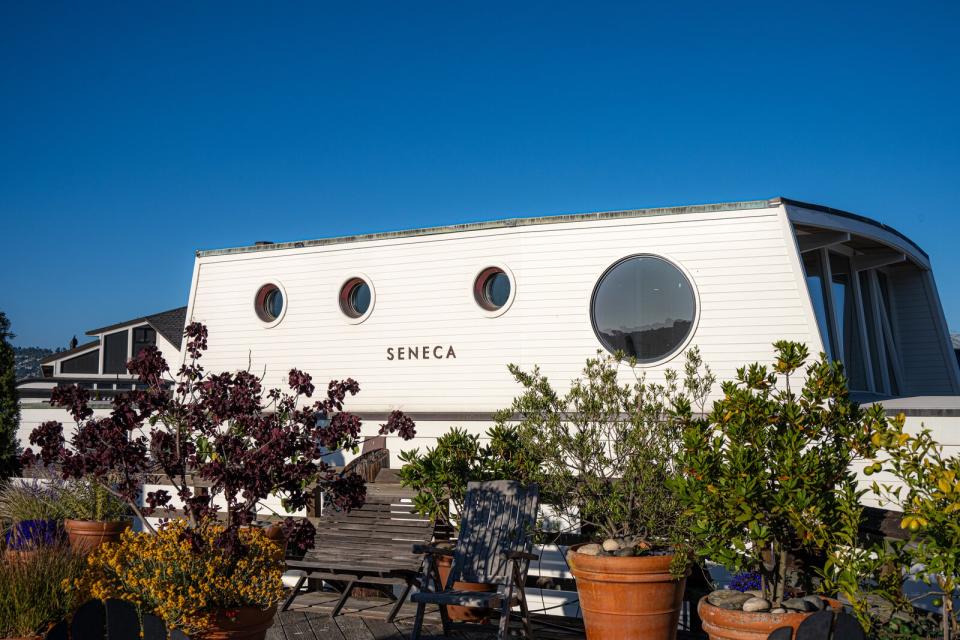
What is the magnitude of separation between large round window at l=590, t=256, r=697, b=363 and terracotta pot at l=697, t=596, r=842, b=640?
5983 millimetres

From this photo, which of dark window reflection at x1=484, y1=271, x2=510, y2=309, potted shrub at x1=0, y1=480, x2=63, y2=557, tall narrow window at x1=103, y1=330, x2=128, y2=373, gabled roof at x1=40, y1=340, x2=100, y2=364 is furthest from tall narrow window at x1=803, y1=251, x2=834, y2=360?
gabled roof at x1=40, y1=340, x2=100, y2=364

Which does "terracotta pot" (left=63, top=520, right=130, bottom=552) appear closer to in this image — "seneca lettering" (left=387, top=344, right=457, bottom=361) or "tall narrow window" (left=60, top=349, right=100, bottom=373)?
"seneca lettering" (left=387, top=344, right=457, bottom=361)

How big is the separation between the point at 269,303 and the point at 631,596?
9.10 metres

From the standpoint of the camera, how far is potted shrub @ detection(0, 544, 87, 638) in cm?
413

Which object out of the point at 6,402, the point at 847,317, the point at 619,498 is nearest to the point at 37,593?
the point at 619,498

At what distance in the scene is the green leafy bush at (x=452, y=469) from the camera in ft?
20.0

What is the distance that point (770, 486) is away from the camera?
415 centimetres

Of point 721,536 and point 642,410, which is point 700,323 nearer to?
point 642,410

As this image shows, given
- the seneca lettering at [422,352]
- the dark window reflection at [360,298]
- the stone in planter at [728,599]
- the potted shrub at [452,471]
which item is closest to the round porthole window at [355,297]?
the dark window reflection at [360,298]

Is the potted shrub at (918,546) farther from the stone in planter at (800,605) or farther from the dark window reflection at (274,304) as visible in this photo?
the dark window reflection at (274,304)

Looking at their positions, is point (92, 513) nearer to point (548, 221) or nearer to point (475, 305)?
point (475, 305)

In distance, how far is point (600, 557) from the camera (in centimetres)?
470

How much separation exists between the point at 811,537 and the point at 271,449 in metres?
2.93

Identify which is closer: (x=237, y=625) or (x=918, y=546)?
(x=918, y=546)
